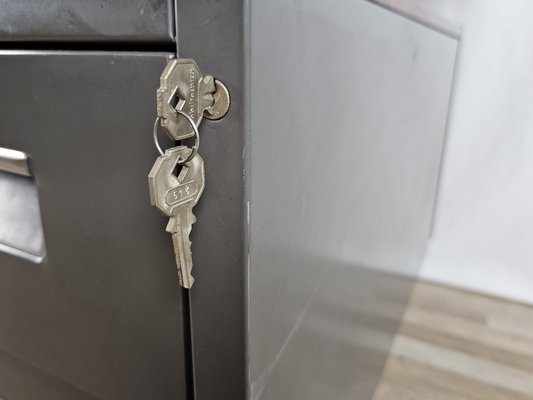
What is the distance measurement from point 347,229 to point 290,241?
6.8 inches

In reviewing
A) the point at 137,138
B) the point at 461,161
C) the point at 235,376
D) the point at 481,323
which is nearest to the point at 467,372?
the point at 481,323

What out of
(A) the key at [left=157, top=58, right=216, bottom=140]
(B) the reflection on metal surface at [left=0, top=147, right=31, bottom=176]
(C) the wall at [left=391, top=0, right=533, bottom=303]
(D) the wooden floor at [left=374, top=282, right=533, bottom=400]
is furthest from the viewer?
(C) the wall at [left=391, top=0, right=533, bottom=303]

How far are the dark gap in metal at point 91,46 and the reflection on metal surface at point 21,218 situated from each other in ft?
0.36

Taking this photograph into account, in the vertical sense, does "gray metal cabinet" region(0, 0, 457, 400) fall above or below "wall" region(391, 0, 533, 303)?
above

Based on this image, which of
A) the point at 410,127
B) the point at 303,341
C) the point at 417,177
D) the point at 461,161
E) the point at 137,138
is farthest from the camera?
the point at 461,161

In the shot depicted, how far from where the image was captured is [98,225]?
350mm

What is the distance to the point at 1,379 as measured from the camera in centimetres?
54

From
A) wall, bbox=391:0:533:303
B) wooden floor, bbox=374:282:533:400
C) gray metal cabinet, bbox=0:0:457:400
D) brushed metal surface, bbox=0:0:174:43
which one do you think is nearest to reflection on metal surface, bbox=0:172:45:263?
gray metal cabinet, bbox=0:0:457:400

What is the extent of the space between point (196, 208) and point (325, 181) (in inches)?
6.5

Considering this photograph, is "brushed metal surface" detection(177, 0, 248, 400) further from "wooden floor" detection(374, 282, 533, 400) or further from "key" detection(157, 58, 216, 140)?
"wooden floor" detection(374, 282, 533, 400)

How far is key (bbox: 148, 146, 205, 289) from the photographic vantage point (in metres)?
0.26

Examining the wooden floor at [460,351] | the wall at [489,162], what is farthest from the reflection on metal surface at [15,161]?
the wall at [489,162]

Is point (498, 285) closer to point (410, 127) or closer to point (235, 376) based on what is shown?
point (410, 127)

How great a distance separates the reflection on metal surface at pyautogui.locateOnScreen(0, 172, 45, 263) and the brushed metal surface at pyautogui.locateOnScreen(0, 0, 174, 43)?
0.39 ft
